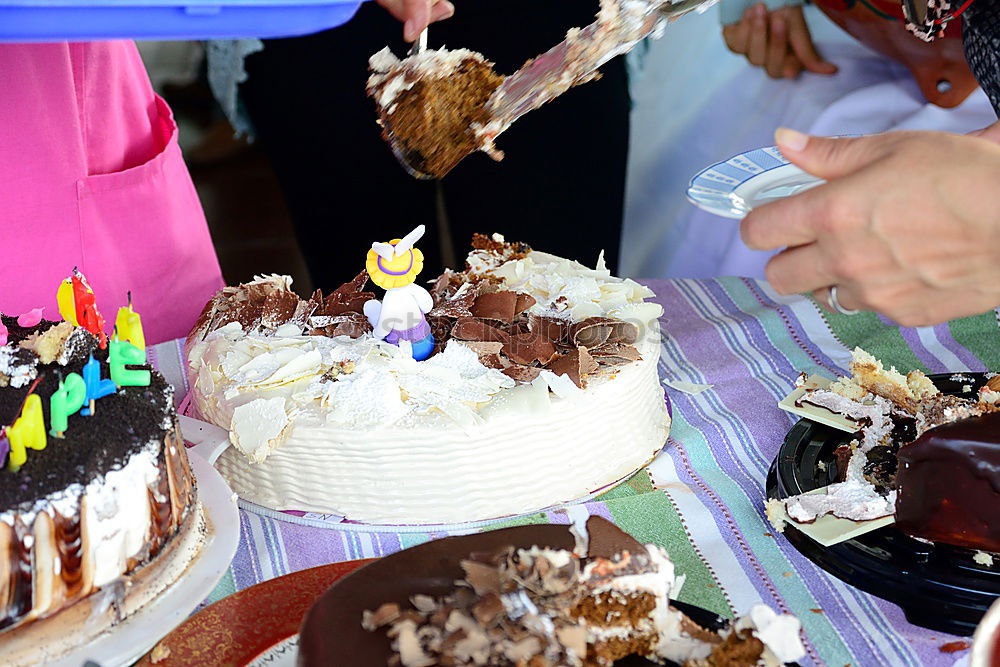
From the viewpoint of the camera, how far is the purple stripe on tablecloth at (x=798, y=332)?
131 cm

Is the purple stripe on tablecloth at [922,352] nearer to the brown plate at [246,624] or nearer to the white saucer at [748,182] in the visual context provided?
the white saucer at [748,182]

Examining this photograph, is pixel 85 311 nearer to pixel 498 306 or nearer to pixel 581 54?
pixel 498 306

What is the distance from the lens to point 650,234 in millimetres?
2559

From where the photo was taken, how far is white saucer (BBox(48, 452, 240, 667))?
712mm

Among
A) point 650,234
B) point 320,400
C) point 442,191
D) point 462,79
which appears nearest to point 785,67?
point 650,234

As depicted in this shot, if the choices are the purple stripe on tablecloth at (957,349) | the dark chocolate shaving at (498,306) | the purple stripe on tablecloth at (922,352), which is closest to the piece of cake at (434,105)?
the dark chocolate shaving at (498,306)

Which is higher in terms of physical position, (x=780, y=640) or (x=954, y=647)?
(x=780, y=640)

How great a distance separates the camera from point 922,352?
4.32 feet

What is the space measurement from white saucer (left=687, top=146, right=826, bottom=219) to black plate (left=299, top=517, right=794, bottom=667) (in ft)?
1.20

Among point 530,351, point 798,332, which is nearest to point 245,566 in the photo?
point 530,351

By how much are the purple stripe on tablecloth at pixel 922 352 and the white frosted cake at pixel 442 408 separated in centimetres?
40

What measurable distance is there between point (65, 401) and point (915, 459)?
0.73m

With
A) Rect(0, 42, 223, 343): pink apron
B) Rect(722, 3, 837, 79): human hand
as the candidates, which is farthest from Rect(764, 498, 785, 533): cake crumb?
Rect(722, 3, 837, 79): human hand

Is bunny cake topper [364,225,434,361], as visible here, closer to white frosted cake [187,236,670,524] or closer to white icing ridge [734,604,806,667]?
white frosted cake [187,236,670,524]
